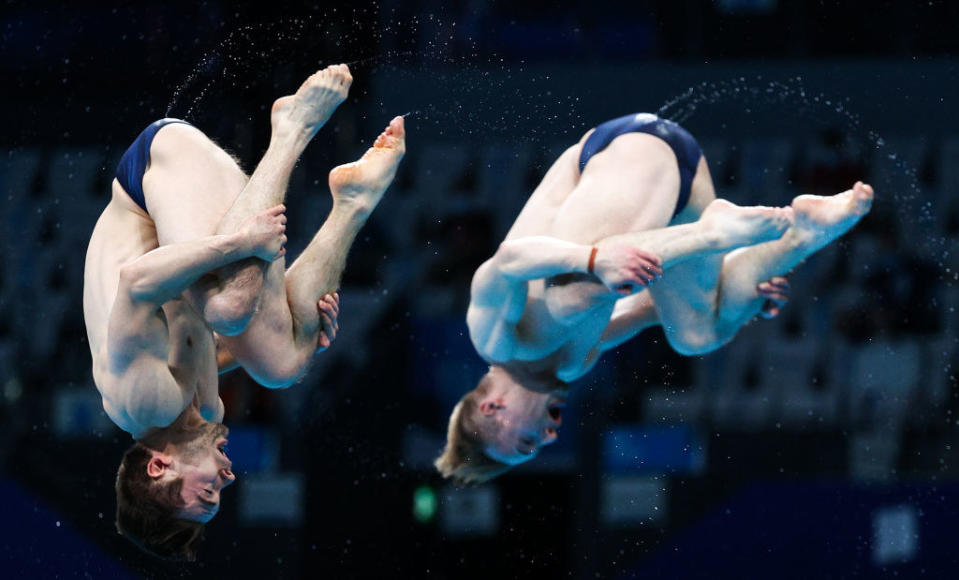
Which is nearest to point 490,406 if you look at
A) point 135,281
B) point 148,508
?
point 148,508

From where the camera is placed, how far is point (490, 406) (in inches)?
170

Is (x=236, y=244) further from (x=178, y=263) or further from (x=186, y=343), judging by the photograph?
(x=186, y=343)

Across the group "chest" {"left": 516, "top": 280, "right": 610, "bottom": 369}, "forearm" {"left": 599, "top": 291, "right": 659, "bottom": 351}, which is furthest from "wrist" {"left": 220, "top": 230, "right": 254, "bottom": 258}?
"forearm" {"left": 599, "top": 291, "right": 659, "bottom": 351}

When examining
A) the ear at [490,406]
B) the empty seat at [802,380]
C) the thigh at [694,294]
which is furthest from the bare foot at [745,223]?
the empty seat at [802,380]

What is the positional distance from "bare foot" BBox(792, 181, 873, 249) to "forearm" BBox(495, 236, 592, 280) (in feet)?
2.36

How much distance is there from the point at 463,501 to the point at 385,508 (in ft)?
1.07

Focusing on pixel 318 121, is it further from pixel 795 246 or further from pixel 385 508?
pixel 385 508

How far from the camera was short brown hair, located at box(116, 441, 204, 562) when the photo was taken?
3680mm

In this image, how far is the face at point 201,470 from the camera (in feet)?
12.1

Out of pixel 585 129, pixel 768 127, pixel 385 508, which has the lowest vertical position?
pixel 385 508

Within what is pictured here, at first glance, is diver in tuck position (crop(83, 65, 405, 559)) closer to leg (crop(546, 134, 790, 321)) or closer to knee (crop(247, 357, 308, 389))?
knee (crop(247, 357, 308, 389))

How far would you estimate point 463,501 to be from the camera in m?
5.49

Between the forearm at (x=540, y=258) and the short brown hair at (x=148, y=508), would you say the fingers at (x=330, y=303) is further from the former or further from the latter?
the short brown hair at (x=148, y=508)

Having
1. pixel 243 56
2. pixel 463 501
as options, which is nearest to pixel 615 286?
pixel 243 56
